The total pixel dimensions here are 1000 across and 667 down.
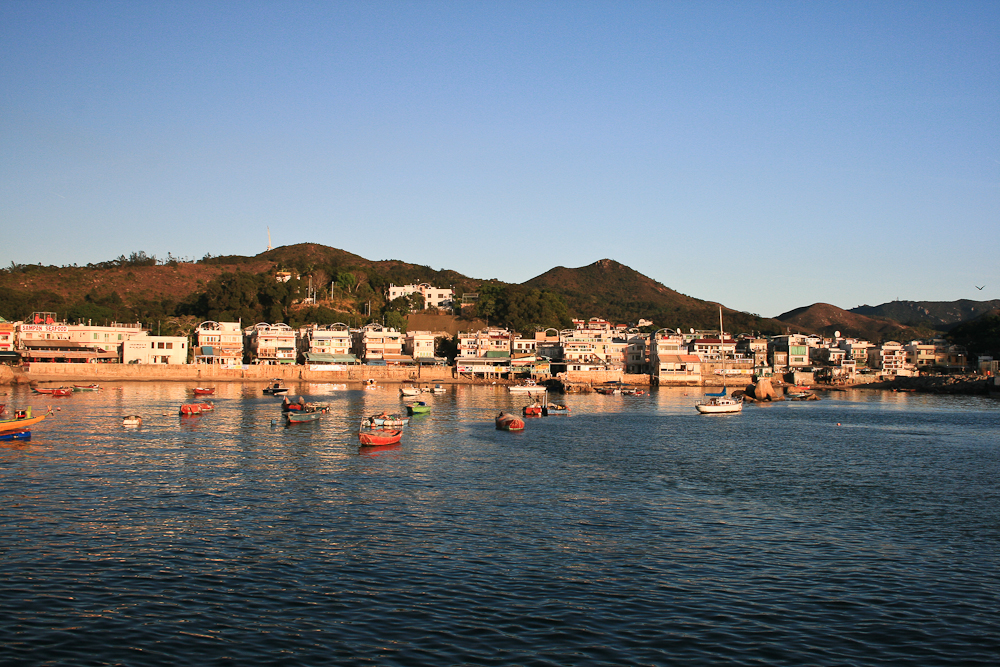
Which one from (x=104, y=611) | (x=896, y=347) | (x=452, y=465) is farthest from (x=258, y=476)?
(x=896, y=347)

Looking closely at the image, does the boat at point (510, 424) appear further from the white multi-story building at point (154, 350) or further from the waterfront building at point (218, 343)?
the white multi-story building at point (154, 350)

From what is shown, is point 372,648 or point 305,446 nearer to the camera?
point 372,648

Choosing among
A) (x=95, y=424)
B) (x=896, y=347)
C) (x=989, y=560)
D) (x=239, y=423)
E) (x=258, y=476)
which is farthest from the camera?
(x=896, y=347)

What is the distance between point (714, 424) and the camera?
5722 centimetres

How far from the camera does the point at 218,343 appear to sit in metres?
110

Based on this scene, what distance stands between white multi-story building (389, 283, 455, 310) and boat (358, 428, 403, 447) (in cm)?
11859

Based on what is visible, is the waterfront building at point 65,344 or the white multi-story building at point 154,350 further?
the white multi-story building at point 154,350

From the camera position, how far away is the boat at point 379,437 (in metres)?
39.0

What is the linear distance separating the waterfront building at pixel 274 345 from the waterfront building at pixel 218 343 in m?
3.13

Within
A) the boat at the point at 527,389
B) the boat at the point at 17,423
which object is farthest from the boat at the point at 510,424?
the boat at the point at 527,389

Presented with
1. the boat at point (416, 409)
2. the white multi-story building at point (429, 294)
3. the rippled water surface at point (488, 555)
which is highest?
the white multi-story building at point (429, 294)

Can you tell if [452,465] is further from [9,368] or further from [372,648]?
[9,368]

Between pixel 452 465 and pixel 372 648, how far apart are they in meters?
20.5

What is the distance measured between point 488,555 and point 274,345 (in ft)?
319
